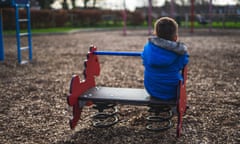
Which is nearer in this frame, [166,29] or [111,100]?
[166,29]

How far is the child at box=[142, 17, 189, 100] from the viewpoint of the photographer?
3.14 metres

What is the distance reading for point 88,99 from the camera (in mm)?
3346

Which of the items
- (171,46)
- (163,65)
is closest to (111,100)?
(163,65)

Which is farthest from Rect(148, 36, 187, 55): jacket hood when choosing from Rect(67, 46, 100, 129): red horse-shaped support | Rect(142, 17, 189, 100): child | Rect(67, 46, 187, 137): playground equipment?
Rect(67, 46, 100, 129): red horse-shaped support

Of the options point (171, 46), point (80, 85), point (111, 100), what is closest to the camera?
point (171, 46)

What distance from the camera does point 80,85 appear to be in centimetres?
349

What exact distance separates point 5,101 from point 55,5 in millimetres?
35420

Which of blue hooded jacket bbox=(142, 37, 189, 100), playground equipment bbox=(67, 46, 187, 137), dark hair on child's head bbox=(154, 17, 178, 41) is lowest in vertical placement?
playground equipment bbox=(67, 46, 187, 137)

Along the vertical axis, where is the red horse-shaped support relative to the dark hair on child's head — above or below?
below

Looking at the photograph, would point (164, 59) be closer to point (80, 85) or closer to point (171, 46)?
point (171, 46)

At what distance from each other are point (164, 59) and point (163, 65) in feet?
0.22

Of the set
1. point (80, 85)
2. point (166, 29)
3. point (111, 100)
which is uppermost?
point (166, 29)

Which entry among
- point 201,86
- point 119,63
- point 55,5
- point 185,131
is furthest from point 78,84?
point 55,5

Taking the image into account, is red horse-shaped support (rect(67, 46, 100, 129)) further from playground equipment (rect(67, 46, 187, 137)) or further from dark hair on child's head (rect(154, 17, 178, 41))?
dark hair on child's head (rect(154, 17, 178, 41))
